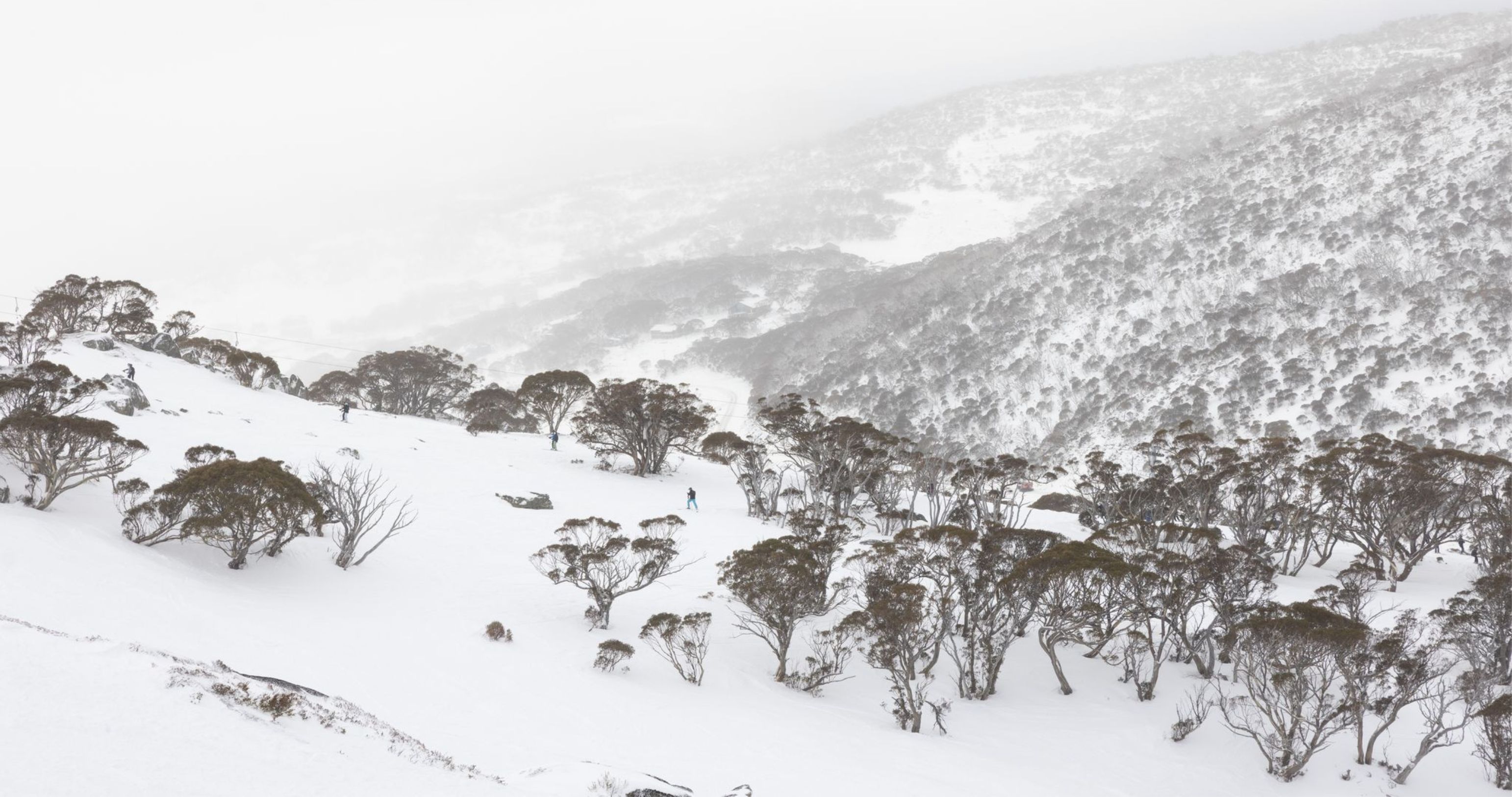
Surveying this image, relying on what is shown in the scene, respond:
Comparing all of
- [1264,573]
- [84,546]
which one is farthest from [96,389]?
[1264,573]

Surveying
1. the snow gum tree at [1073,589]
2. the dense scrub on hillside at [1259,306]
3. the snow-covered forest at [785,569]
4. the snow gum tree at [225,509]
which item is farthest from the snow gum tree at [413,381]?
the snow gum tree at [1073,589]

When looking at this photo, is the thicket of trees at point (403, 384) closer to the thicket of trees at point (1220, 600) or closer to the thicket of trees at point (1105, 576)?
the thicket of trees at point (1105, 576)

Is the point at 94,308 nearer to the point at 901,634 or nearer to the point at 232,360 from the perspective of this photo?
the point at 232,360

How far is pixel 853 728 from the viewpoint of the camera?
19.3 m

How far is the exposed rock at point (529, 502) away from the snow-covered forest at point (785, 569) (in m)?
0.19

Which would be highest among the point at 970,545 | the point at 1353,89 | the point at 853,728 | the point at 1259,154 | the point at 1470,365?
the point at 1353,89

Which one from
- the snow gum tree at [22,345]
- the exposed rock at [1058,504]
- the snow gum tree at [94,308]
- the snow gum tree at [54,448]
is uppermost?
the snow gum tree at [94,308]

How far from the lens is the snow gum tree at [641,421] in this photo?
4616 centimetres

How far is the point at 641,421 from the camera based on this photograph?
4647cm

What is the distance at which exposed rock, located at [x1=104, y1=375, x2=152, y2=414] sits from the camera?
32.2 meters

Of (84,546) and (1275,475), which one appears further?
(1275,475)

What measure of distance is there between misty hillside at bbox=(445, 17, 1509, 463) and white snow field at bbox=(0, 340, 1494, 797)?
1235 inches

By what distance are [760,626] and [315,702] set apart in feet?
59.4

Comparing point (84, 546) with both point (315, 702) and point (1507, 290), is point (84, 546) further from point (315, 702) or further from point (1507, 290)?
point (1507, 290)
